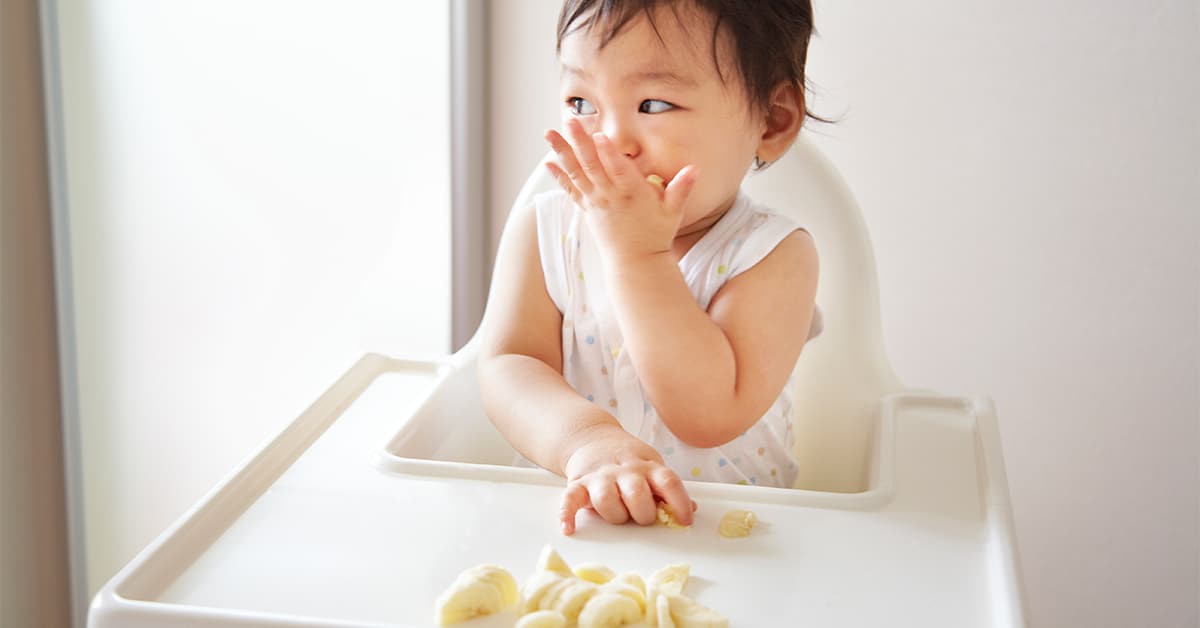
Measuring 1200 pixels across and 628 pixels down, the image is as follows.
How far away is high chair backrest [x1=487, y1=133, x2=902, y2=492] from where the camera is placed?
1005 millimetres

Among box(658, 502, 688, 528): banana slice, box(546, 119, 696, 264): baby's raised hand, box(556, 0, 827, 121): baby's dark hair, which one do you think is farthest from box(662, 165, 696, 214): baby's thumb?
box(658, 502, 688, 528): banana slice

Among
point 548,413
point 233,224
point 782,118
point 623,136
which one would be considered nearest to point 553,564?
point 548,413

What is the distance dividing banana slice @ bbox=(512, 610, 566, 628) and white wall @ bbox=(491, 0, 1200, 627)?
1.02m

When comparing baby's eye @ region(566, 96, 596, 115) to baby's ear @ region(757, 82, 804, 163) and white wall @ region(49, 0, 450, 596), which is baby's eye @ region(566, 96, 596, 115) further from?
white wall @ region(49, 0, 450, 596)

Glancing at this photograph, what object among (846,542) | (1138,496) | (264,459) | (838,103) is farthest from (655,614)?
(1138,496)

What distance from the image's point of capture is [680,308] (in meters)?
0.85

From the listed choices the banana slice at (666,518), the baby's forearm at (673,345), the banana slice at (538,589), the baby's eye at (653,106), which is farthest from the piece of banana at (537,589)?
the baby's eye at (653,106)

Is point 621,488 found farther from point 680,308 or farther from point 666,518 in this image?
point 680,308

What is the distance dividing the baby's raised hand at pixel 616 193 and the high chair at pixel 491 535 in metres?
0.18

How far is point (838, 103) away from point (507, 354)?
685mm

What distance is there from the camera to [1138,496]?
151cm

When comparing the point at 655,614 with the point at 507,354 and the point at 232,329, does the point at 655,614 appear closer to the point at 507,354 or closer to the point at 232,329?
the point at 507,354

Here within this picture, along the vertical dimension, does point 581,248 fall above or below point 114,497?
above

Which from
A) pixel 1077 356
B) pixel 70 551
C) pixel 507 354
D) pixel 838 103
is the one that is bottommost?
pixel 70 551
